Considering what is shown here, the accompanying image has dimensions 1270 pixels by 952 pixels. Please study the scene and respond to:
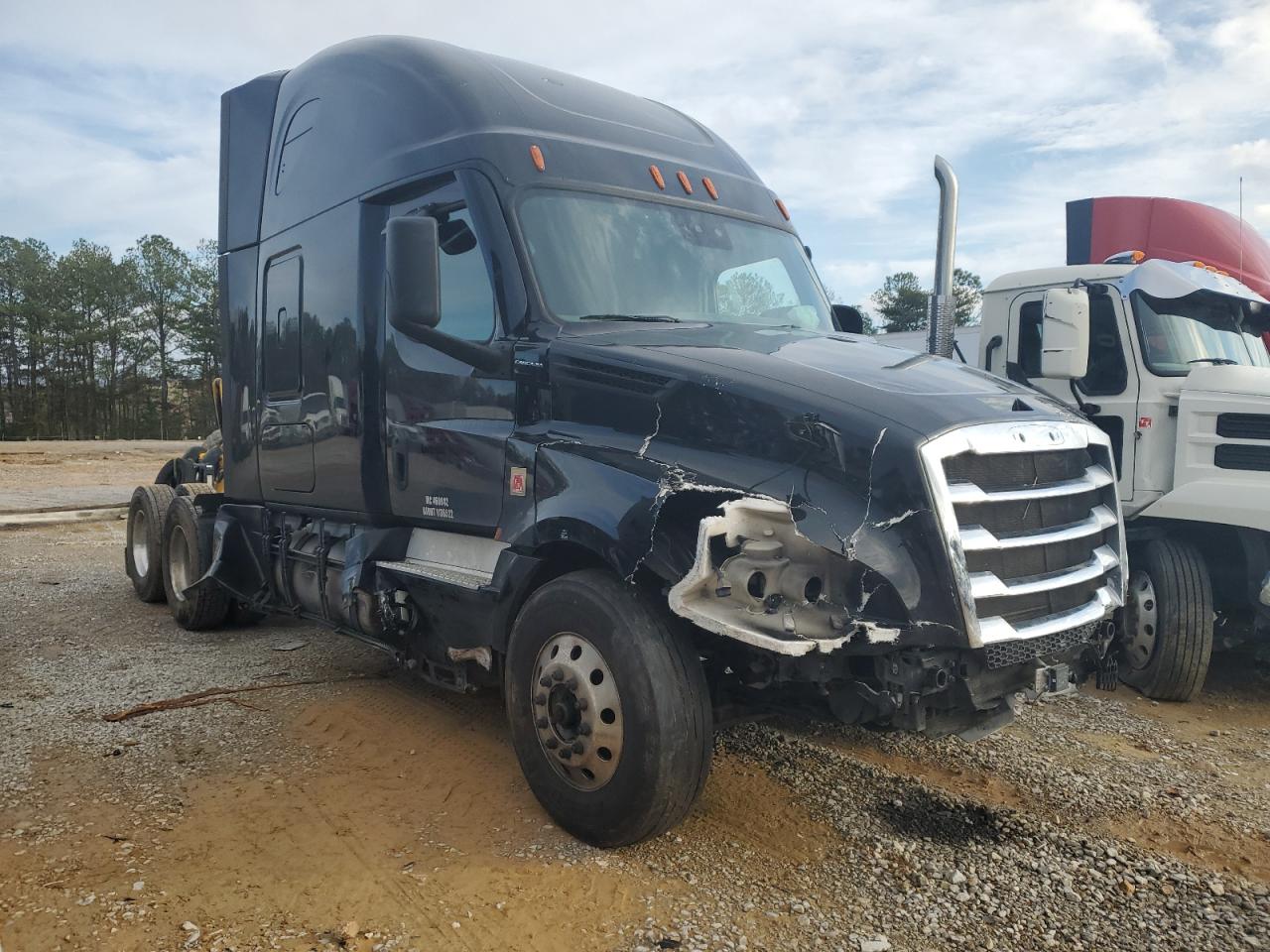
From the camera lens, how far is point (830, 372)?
3658mm

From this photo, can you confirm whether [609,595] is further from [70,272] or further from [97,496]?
[70,272]

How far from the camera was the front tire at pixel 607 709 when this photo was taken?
11.2ft

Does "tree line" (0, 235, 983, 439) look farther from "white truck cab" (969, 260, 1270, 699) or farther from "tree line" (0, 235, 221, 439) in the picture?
"white truck cab" (969, 260, 1270, 699)

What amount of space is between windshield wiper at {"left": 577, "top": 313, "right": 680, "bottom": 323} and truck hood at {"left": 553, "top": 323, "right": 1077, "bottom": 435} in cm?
10

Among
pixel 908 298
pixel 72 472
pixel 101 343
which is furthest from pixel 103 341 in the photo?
pixel 908 298

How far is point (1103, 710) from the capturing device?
19.4 feet

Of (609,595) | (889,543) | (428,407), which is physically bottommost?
(609,595)

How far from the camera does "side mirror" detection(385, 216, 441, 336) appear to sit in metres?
4.11

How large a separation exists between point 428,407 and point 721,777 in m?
2.21

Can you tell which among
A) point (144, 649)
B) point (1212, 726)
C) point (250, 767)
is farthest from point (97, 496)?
point (1212, 726)

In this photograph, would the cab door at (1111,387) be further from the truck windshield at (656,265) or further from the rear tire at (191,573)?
the rear tire at (191,573)

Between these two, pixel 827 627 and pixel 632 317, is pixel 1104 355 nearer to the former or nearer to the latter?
pixel 632 317

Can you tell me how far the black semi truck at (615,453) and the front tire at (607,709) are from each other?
0.01 meters

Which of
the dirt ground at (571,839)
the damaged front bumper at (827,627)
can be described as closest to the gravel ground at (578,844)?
the dirt ground at (571,839)
